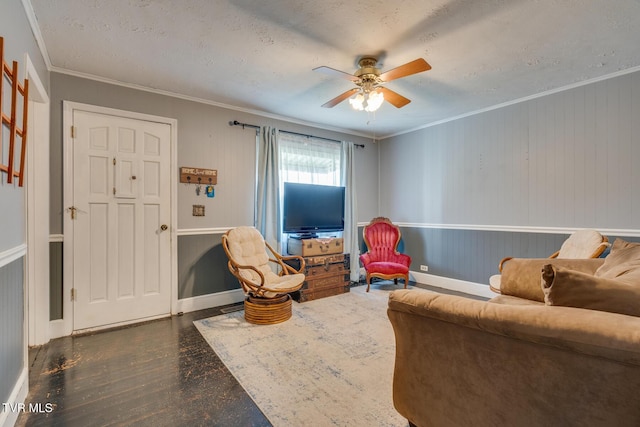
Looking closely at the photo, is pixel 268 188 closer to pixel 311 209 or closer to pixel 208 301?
pixel 311 209

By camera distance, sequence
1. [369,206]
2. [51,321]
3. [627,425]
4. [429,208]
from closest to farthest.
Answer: [627,425] < [51,321] < [429,208] < [369,206]

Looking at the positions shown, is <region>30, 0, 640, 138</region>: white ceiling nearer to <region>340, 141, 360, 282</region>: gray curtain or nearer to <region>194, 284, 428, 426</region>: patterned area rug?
<region>340, 141, 360, 282</region>: gray curtain

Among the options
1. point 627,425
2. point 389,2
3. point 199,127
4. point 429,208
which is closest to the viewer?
point 627,425

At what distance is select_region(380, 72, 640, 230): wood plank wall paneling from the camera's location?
9.83 feet

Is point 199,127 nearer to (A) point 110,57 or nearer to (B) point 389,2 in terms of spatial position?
(A) point 110,57

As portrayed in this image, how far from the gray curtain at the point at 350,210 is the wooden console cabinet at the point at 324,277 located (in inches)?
24.0

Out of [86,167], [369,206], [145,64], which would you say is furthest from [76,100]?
[369,206]

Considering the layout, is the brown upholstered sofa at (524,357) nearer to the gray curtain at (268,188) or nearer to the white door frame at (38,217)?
the gray curtain at (268,188)

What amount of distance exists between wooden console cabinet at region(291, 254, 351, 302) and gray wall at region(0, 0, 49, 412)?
259cm

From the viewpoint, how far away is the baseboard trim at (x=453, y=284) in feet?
13.2

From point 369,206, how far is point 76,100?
166 inches

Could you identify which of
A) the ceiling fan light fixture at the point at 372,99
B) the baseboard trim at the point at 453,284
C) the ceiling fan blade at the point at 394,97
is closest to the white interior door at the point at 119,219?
the ceiling fan light fixture at the point at 372,99

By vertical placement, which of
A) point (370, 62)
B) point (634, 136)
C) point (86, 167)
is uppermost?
point (370, 62)

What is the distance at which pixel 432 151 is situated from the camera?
465 centimetres
